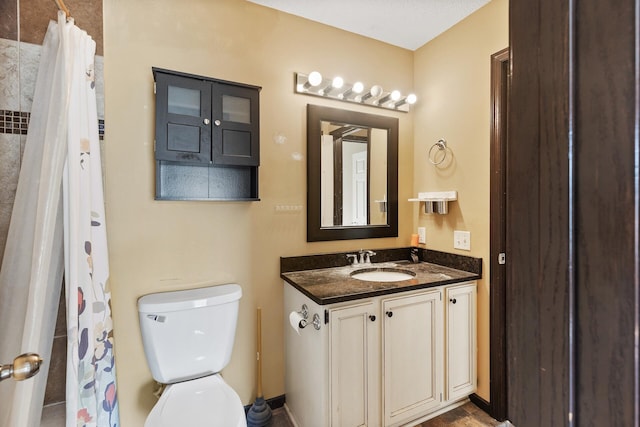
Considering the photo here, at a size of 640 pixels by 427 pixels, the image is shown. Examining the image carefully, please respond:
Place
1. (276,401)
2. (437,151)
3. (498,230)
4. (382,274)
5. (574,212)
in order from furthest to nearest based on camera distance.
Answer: (437,151)
(382,274)
(276,401)
(498,230)
(574,212)

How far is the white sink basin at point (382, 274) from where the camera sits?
1.95 metres

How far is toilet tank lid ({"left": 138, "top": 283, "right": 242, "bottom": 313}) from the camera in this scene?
144 centimetres

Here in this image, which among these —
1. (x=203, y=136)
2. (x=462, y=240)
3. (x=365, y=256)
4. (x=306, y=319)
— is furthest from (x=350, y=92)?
(x=306, y=319)

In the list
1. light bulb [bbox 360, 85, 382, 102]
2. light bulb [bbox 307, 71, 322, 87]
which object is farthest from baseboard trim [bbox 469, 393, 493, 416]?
light bulb [bbox 307, 71, 322, 87]

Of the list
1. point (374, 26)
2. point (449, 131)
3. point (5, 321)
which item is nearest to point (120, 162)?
point (5, 321)

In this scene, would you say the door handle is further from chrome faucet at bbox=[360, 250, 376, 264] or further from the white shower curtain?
chrome faucet at bbox=[360, 250, 376, 264]

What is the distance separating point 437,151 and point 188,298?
1.88 m

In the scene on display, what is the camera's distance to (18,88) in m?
1.29

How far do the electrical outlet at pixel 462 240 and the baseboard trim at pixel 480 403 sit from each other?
944 millimetres

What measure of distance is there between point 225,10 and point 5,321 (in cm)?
180

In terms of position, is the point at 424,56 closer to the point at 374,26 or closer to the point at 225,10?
the point at 374,26

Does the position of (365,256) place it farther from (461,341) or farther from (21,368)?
(21,368)

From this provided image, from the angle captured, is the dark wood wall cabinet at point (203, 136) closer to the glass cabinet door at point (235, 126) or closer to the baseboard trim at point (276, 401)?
the glass cabinet door at point (235, 126)

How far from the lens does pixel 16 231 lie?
3.66ft
